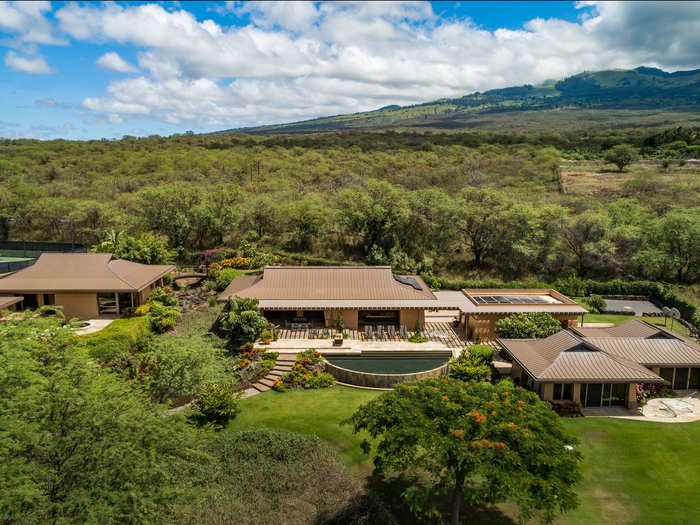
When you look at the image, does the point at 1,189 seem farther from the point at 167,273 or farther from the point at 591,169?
the point at 591,169

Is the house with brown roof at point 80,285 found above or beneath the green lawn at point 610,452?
above

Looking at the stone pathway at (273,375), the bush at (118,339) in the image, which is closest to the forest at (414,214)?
the bush at (118,339)

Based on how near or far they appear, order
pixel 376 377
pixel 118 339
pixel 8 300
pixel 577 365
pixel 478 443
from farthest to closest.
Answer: pixel 8 300 < pixel 118 339 < pixel 376 377 < pixel 577 365 < pixel 478 443

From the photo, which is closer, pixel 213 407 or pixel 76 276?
pixel 213 407

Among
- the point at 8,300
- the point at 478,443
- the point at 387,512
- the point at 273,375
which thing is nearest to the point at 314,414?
the point at 273,375

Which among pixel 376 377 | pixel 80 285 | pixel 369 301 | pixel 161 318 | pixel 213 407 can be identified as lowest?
pixel 376 377

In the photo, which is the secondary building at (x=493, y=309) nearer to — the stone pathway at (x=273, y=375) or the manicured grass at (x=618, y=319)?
the manicured grass at (x=618, y=319)

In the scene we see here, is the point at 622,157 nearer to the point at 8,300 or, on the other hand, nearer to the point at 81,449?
the point at 8,300
